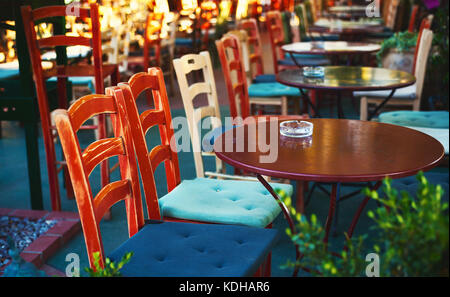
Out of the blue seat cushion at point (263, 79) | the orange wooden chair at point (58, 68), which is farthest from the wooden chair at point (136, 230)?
the blue seat cushion at point (263, 79)

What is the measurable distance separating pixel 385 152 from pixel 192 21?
666cm

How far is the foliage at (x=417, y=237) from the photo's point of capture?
2.36ft

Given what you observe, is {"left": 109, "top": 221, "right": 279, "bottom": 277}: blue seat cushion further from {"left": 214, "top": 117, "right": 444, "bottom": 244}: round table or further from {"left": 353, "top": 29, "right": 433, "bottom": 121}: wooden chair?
{"left": 353, "top": 29, "right": 433, "bottom": 121}: wooden chair

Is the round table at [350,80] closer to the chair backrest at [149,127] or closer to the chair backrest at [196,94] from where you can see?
the chair backrest at [196,94]

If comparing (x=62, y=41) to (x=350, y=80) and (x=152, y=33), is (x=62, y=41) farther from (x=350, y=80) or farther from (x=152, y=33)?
(x=152, y=33)

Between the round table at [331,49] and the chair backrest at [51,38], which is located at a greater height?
the chair backrest at [51,38]

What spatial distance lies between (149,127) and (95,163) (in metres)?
0.45

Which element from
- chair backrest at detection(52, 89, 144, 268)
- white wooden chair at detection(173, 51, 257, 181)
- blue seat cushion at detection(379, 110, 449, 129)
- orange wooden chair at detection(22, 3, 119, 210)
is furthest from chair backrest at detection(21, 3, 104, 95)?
blue seat cushion at detection(379, 110, 449, 129)

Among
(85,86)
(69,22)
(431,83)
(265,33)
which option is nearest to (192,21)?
(69,22)

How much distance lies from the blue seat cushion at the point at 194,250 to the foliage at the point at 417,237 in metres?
0.78

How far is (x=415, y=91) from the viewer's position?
392 centimetres

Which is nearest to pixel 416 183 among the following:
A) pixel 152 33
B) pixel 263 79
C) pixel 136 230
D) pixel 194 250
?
pixel 194 250

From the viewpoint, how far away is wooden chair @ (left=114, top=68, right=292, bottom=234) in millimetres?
1855

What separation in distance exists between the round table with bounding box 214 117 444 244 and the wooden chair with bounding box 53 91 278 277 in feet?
0.78
